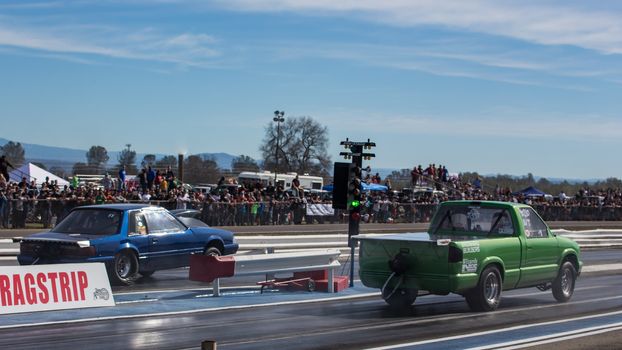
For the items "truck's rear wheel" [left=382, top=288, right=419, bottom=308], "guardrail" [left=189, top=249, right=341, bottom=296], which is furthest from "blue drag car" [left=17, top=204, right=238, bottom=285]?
"truck's rear wheel" [left=382, top=288, right=419, bottom=308]

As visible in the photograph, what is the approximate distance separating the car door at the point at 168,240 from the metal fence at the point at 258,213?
12.6 m

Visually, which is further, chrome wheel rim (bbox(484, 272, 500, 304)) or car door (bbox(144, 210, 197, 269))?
car door (bbox(144, 210, 197, 269))

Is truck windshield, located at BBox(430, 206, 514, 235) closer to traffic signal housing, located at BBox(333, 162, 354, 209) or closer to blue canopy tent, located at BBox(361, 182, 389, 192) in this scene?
traffic signal housing, located at BBox(333, 162, 354, 209)

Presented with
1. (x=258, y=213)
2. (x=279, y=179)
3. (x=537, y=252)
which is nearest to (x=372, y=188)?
(x=258, y=213)

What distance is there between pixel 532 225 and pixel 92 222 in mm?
7962

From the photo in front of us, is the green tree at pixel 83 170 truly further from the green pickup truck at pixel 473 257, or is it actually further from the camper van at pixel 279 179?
the green pickup truck at pixel 473 257

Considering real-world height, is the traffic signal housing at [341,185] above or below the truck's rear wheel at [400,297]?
above

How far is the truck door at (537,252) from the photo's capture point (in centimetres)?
1512

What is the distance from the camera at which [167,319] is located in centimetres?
1288

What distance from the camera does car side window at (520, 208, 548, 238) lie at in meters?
15.4

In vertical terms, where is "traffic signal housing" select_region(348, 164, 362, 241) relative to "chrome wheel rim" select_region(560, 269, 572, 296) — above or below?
above

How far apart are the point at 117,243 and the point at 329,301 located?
156 inches

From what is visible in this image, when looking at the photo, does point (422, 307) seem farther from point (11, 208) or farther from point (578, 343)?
point (11, 208)

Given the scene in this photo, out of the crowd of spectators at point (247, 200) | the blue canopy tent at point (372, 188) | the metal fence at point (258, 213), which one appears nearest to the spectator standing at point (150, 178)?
the crowd of spectators at point (247, 200)
